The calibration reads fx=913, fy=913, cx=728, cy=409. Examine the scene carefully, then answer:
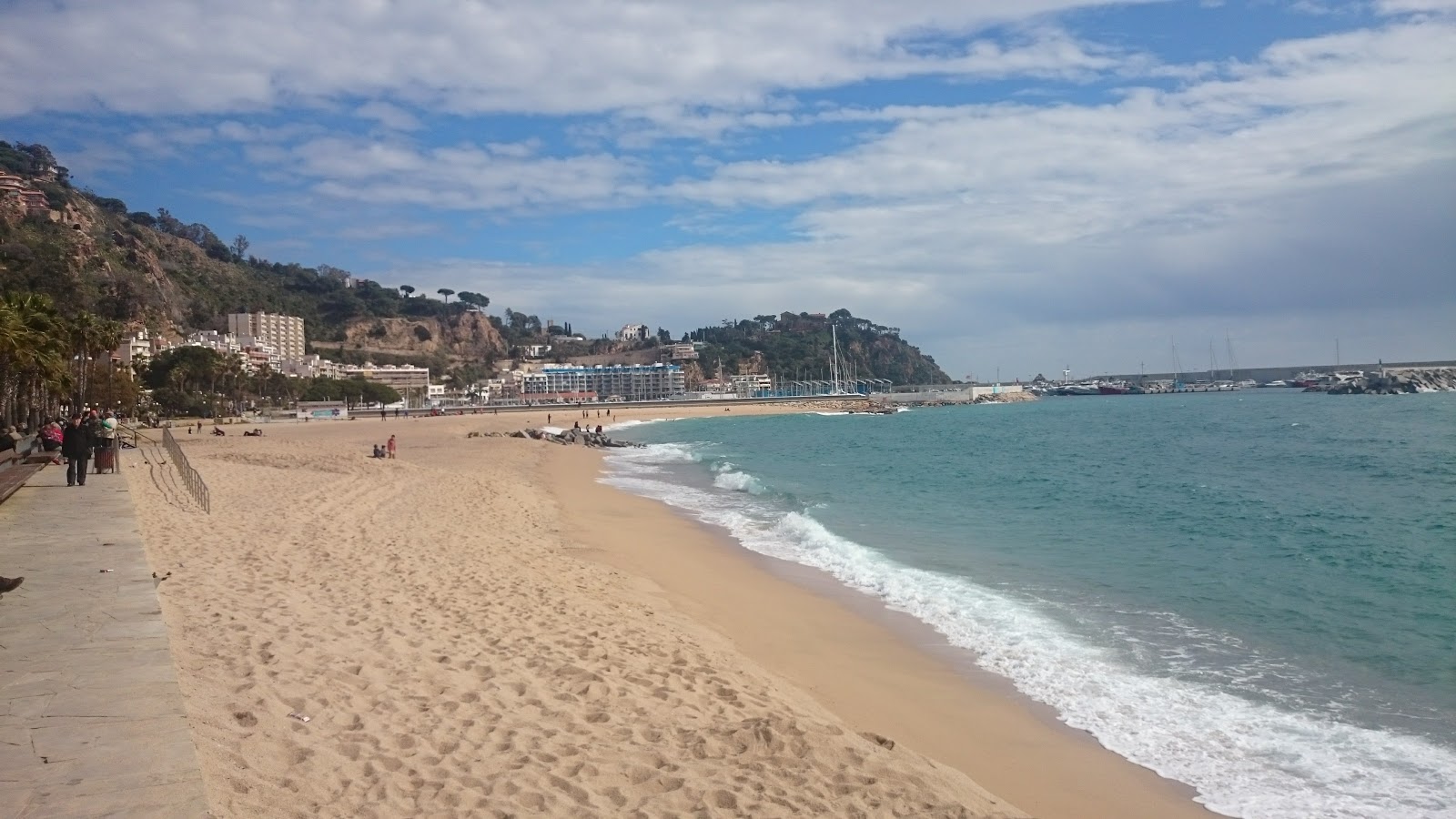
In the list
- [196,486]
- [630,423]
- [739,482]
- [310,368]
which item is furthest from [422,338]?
[196,486]

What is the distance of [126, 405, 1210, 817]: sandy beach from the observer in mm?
4531

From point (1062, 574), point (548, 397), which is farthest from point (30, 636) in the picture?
point (548, 397)

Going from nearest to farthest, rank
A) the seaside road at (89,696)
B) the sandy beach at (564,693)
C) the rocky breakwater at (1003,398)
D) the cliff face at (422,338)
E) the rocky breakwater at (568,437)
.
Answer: the seaside road at (89,696)
the sandy beach at (564,693)
the rocky breakwater at (568,437)
the rocky breakwater at (1003,398)
the cliff face at (422,338)

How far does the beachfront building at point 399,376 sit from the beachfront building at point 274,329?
8608 millimetres

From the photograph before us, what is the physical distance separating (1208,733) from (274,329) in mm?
155090

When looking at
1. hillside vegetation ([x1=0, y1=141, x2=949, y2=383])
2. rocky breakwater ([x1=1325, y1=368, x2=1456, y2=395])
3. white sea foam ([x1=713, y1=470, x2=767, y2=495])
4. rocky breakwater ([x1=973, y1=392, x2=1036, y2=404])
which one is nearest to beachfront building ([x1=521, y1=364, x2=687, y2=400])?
hillside vegetation ([x1=0, y1=141, x2=949, y2=383])

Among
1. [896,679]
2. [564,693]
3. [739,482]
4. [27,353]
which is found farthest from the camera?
[739,482]

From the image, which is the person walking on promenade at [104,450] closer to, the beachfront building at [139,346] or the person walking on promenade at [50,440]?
the person walking on promenade at [50,440]

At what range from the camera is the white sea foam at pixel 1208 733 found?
569 cm

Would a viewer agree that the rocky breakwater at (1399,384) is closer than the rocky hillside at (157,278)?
No

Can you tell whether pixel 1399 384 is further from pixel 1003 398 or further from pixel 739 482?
pixel 739 482

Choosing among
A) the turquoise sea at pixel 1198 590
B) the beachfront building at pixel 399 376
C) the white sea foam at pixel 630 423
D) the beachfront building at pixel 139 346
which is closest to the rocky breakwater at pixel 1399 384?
the white sea foam at pixel 630 423

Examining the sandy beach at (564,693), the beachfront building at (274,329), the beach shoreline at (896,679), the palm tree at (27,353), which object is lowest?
the beach shoreline at (896,679)

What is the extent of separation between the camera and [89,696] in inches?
179
